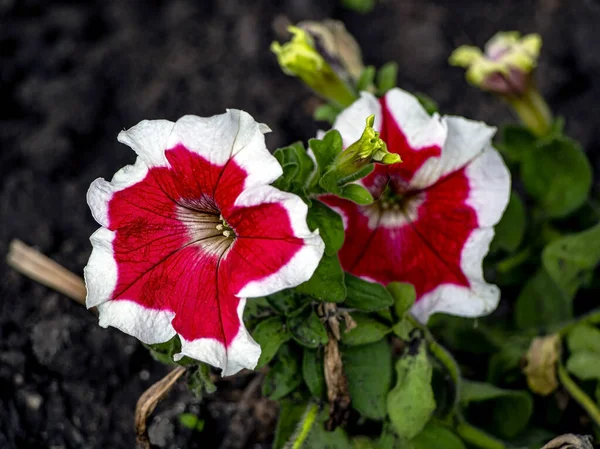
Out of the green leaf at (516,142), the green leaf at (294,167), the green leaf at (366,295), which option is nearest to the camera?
the green leaf at (294,167)

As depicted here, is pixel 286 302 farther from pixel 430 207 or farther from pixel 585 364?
pixel 585 364

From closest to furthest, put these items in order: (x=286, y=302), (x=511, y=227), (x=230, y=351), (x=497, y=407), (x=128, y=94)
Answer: (x=230, y=351) < (x=286, y=302) < (x=497, y=407) < (x=511, y=227) < (x=128, y=94)

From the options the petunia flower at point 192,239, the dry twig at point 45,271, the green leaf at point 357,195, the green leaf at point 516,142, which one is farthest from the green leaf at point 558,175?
the dry twig at point 45,271

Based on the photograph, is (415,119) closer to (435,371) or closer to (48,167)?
(435,371)

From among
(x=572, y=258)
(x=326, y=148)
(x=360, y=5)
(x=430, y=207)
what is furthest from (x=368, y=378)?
(x=360, y=5)

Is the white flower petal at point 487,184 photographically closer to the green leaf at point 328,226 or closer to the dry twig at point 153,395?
the green leaf at point 328,226

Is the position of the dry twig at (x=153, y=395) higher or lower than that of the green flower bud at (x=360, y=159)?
lower

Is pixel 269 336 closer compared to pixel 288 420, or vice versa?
pixel 269 336
